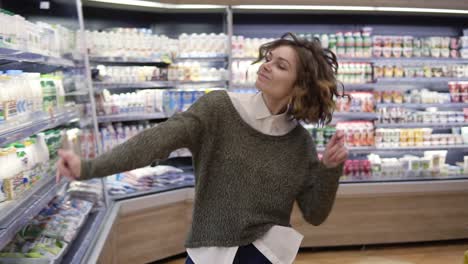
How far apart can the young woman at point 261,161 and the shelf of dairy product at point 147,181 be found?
2.46 meters

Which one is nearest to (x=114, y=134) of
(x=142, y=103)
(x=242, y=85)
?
(x=142, y=103)

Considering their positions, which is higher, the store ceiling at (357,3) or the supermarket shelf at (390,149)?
the store ceiling at (357,3)

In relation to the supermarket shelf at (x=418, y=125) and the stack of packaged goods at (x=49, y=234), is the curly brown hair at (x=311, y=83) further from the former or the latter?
the supermarket shelf at (x=418, y=125)

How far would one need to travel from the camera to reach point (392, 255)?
187 inches

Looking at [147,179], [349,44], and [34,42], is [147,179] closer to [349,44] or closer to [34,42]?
[34,42]

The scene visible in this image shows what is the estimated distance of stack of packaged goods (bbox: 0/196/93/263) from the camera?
2.19m

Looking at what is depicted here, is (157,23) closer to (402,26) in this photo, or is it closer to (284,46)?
(402,26)

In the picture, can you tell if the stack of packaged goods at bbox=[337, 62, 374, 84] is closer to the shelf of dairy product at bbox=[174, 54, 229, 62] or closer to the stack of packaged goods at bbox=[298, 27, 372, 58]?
the stack of packaged goods at bbox=[298, 27, 372, 58]

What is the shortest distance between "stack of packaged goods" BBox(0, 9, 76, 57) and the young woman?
948mm

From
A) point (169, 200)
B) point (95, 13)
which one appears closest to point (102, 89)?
point (95, 13)

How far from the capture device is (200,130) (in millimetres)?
1678

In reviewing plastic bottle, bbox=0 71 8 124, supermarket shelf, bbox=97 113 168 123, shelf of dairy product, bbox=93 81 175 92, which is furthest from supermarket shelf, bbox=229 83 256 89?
plastic bottle, bbox=0 71 8 124

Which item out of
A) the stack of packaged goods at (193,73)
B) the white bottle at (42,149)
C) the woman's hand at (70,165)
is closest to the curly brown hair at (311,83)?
the woman's hand at (70,165)

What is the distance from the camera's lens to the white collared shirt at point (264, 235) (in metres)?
1.70
